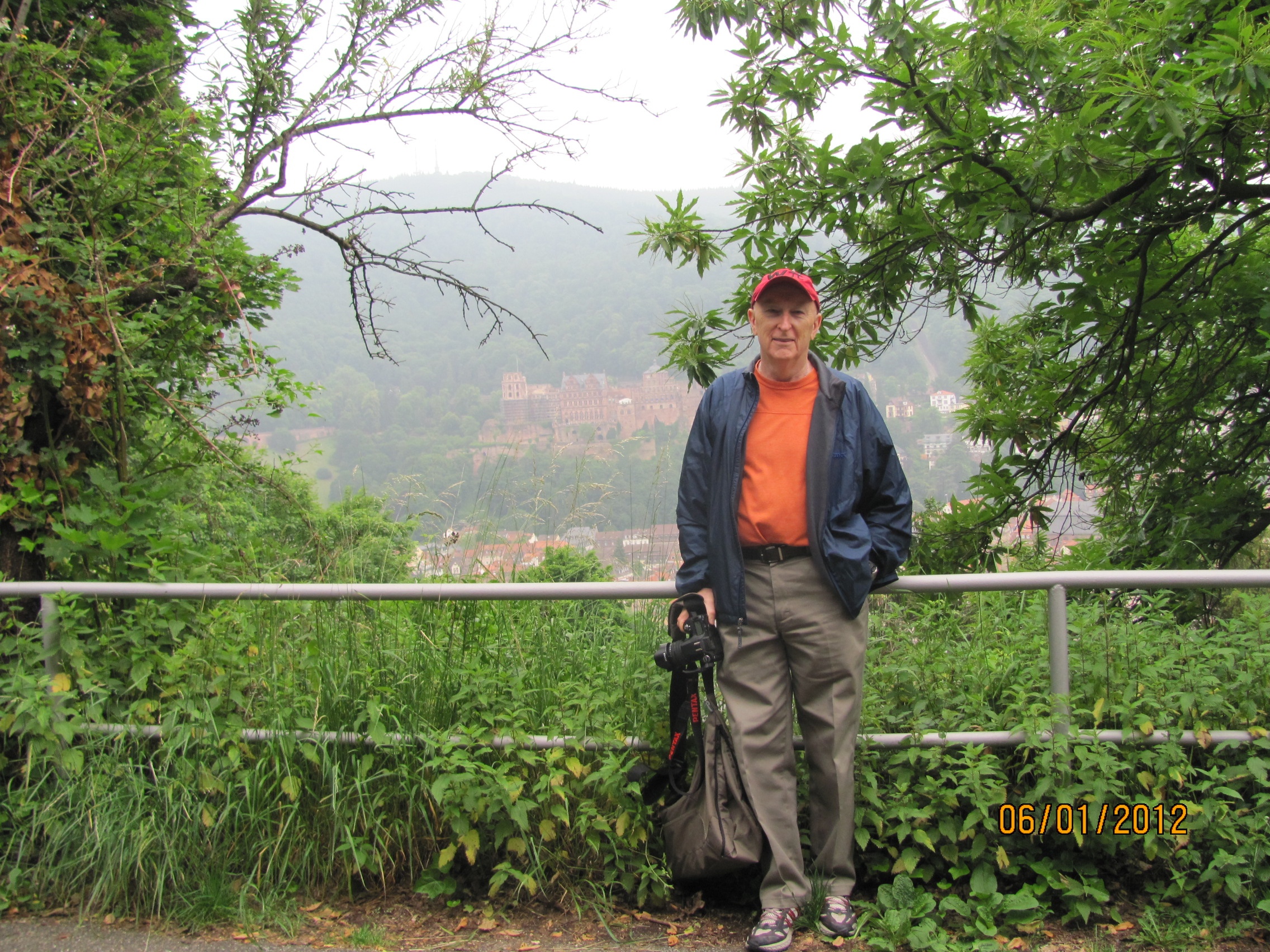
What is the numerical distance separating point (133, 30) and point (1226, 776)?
7.86 metres

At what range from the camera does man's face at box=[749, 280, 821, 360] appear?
2.81m

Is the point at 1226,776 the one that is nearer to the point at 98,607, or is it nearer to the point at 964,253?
the point at 964,253

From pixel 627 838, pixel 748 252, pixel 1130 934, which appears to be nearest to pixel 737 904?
pixel 627 838

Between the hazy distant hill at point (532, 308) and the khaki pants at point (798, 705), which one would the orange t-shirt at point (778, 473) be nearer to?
the khaki pants at point (798, 705)

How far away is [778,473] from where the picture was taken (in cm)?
277

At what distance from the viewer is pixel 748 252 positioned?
546 cm

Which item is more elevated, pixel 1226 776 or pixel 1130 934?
pixel 1226 776

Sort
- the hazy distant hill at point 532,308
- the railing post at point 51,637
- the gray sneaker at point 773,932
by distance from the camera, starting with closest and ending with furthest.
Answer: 1. the gray sneaker at point 773,932
2. the railing post at point 51,637
3. the hazy distant hill at point 532,308

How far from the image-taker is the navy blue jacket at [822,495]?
2.69 metres

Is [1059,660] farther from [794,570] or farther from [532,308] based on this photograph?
[532,308]

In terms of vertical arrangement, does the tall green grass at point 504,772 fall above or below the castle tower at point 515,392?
below
